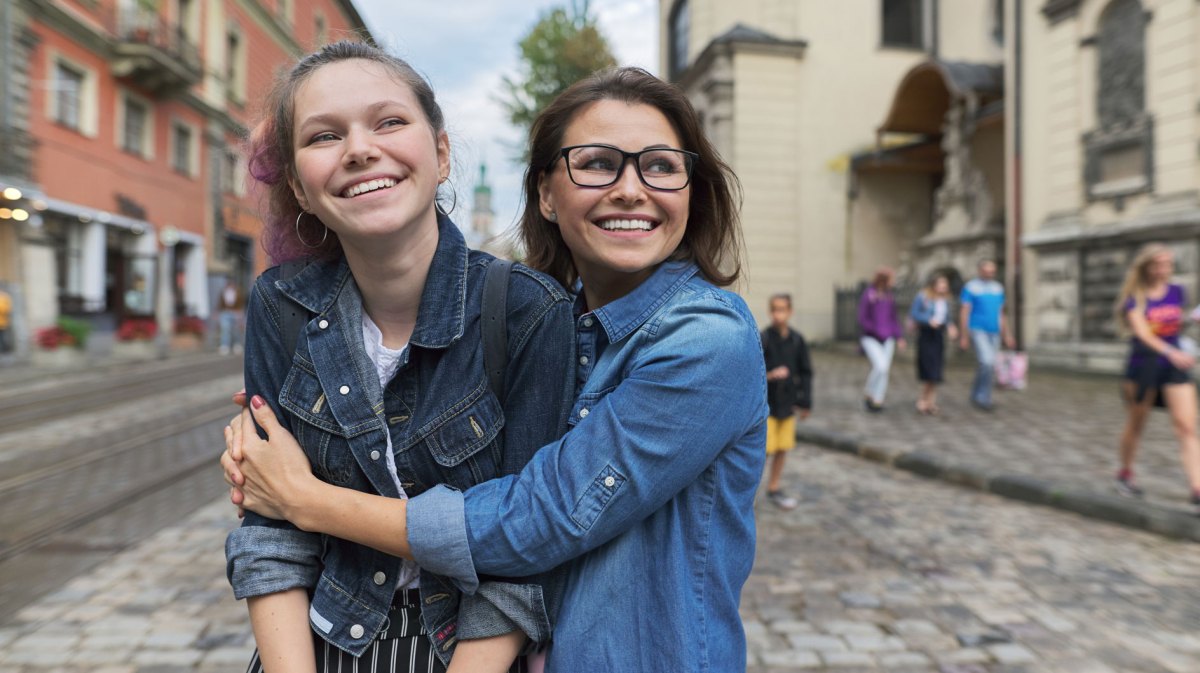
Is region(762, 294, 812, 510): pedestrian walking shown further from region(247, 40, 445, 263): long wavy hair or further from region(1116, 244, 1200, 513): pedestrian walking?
region(247, 40, 445, 263): long wavy hair

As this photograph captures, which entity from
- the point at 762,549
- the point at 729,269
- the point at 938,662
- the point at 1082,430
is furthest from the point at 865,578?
the point at 1082,430

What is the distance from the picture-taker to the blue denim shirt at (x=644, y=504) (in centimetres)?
118

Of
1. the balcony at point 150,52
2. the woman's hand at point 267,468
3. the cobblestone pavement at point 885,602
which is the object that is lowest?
the cobblestone pavement at point 885,602

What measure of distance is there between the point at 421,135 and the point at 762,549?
397 cm

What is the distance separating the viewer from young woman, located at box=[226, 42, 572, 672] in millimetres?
1306

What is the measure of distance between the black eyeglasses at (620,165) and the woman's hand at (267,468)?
68cm

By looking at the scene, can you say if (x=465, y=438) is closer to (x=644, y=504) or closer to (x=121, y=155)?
(x=644, y=504)

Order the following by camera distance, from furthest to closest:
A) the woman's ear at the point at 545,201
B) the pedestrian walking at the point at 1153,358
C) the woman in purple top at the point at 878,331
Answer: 1. the woman in purple top at the point at 878,331
2. the pedestrian walking at the point at 1153,358
3. the woman's ear at the point at 545,201

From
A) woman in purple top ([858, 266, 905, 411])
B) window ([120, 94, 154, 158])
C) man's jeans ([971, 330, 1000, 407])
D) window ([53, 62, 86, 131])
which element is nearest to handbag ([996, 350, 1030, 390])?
man's jeans ([971, 330, 1000, 407])

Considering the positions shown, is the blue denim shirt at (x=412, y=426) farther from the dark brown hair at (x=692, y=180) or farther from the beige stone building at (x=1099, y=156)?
the beige stone building at (x=1099, y=156)

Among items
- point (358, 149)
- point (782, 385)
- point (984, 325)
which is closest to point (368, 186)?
point (358, 149)

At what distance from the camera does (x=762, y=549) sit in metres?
4.74

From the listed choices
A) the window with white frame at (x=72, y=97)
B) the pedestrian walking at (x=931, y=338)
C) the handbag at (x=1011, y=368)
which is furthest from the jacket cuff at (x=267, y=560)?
the window with white frame at (x=72, y=97)

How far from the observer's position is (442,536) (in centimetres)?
122
